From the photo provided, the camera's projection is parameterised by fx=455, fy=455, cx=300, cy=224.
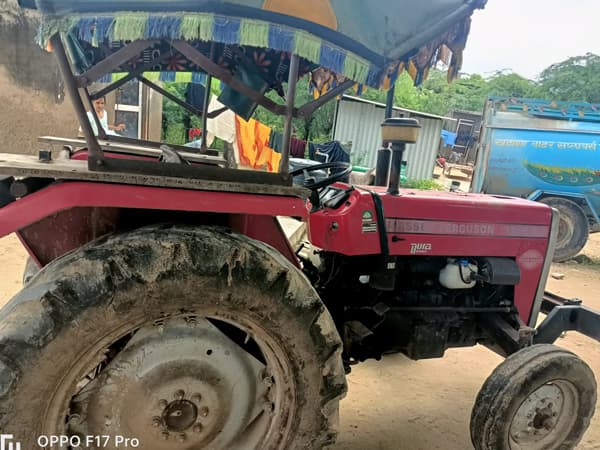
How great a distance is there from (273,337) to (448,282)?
134cm

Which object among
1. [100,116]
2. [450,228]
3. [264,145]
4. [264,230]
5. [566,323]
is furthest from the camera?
[264,145]

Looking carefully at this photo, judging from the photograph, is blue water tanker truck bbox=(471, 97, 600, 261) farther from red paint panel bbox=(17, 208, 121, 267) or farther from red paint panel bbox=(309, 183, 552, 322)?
red paint panel bbox=(17, 208, 121, 267)

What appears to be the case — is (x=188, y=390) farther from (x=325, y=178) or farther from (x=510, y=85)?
(x=510, y=85)

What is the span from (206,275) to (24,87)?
22.5 ft

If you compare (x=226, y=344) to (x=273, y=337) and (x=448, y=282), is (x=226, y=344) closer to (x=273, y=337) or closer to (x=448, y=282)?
(x=273, y=337)

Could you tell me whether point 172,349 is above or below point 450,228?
below

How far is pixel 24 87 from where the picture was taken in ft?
22.3

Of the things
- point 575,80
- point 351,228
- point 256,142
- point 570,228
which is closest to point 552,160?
point 570,228

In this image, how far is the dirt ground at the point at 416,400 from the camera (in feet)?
8.77

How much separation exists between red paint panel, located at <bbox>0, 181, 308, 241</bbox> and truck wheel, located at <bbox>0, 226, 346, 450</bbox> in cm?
10

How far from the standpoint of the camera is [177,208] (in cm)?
159

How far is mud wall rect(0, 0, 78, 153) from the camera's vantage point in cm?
666

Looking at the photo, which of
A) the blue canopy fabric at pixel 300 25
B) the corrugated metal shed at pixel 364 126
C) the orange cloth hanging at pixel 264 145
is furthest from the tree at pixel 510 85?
the blue canopy fabric at pixel 300 25

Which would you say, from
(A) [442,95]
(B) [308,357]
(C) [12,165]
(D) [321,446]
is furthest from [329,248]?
(A) [442,95]
